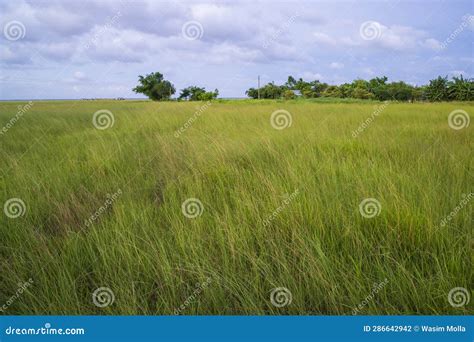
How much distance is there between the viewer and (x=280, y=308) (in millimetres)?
1396

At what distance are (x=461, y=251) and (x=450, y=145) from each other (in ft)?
9.23

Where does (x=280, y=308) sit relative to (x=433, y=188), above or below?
below

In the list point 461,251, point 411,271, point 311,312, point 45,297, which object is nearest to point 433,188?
point 461,251

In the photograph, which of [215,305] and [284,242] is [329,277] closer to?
[284,242]

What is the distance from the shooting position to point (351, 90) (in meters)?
38.4

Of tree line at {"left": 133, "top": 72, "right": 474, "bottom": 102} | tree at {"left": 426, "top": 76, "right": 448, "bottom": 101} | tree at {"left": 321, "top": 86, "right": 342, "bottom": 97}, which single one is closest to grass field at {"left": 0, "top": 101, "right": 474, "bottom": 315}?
tree line at {"left": 133, "top": 72, "right": 474, "bottom": 102}

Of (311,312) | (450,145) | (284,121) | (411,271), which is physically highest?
(284,121)

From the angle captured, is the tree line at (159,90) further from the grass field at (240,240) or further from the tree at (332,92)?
the grass field at (240,240)

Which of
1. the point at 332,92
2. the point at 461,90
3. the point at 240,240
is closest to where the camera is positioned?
the point at 240,240

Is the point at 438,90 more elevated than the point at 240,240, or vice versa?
the point at 438,90

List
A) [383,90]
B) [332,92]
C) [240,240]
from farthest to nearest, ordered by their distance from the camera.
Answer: [332,92] < [383,90] < [240,240]

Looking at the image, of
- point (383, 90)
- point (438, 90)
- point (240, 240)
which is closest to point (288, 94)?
point (383, 90)

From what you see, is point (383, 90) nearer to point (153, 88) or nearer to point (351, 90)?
point (351, 90)

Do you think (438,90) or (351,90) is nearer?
(438,90)
